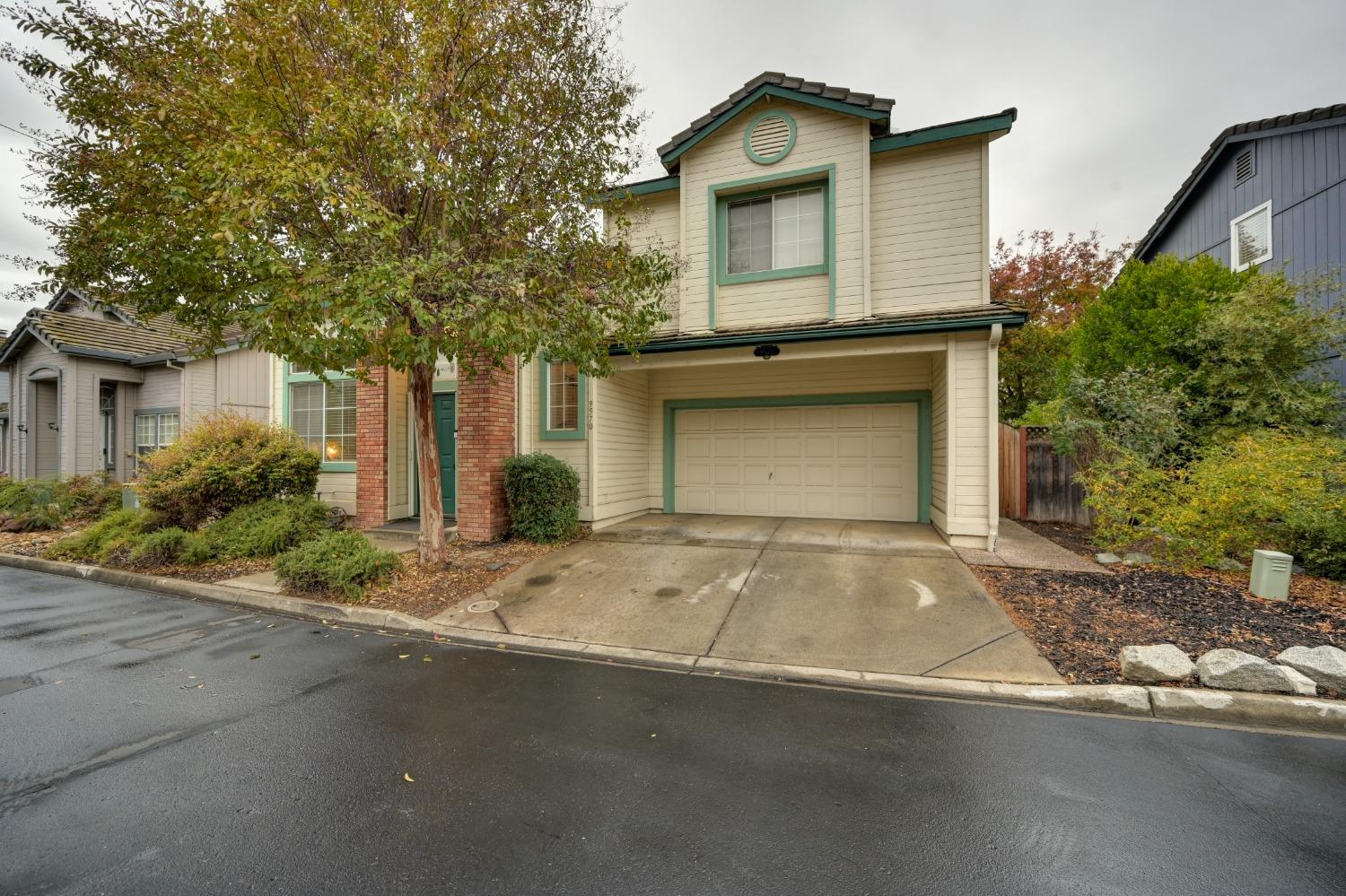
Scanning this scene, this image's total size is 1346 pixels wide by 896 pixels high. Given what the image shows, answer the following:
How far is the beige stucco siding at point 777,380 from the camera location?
940 centimetres

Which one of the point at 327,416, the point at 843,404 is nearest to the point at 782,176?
the point at 843,404

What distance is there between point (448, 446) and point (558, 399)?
7.32ft

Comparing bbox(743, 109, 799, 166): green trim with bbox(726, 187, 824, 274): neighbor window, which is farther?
bbox(726, 187, 824, 274): neighbor window

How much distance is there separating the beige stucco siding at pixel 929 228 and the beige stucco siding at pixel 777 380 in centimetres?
133

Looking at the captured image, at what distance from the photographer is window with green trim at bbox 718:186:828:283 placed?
865cm

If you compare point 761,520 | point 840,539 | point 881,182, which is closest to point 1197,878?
point 840,539

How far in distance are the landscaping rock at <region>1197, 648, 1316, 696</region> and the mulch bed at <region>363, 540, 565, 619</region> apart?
6411 millimetres

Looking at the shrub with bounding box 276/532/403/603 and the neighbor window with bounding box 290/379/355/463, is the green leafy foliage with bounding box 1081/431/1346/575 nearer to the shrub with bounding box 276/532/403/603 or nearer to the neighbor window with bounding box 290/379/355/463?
the shrub with bounding box 276/532/403/603

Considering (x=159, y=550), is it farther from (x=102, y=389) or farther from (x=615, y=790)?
(x=102, y=389)

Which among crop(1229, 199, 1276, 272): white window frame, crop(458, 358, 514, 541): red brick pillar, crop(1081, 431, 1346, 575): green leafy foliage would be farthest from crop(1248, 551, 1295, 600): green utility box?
crop(1229, 199, 1276, 272): white window frame

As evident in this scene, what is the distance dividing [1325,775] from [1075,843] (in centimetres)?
183

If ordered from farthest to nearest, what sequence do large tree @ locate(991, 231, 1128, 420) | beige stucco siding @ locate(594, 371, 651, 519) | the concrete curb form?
large tree @ locate(991, 231, 1128, 420), beige stucco siding @ locate(594, 371, 651, 519), the concrete curb

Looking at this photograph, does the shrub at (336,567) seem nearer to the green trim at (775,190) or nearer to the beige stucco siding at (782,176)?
the beige stucco siding at (782,176)

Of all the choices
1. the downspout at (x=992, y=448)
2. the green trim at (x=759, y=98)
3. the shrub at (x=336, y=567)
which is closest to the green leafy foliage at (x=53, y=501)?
the shrub at (x=336, y=567)
